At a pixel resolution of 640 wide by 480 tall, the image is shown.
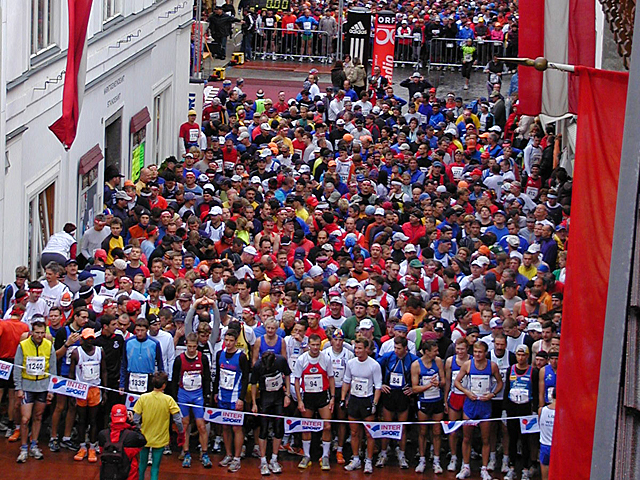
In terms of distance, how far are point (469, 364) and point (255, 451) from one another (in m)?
2.72

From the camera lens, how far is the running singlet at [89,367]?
42.8ft

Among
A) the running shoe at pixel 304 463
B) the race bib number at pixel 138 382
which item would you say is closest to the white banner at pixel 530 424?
the running shoe at pixel 304 463

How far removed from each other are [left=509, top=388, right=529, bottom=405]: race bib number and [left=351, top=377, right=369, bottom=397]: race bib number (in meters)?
1.59

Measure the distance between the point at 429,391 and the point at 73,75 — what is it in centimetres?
742

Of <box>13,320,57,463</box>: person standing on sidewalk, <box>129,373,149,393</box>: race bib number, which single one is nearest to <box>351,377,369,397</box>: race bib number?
<box>129,373,149,393</box>: race bib number

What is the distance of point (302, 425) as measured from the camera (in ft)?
43.7

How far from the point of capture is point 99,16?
2128 cm

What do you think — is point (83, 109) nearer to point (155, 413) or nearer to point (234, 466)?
point (234, 466)

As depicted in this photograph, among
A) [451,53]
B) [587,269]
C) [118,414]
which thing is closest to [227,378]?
[118,414]

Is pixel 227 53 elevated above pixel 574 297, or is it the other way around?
pixel 227 53

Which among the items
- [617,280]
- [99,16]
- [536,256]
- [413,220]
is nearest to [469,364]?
[536,256]

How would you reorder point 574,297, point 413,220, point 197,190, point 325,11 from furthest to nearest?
1. point 325,11
2. point 197,190
3. point 413,220
4. point 574,297

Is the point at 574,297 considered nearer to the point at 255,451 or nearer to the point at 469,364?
the point at 469,364

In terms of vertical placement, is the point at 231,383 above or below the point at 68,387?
above
